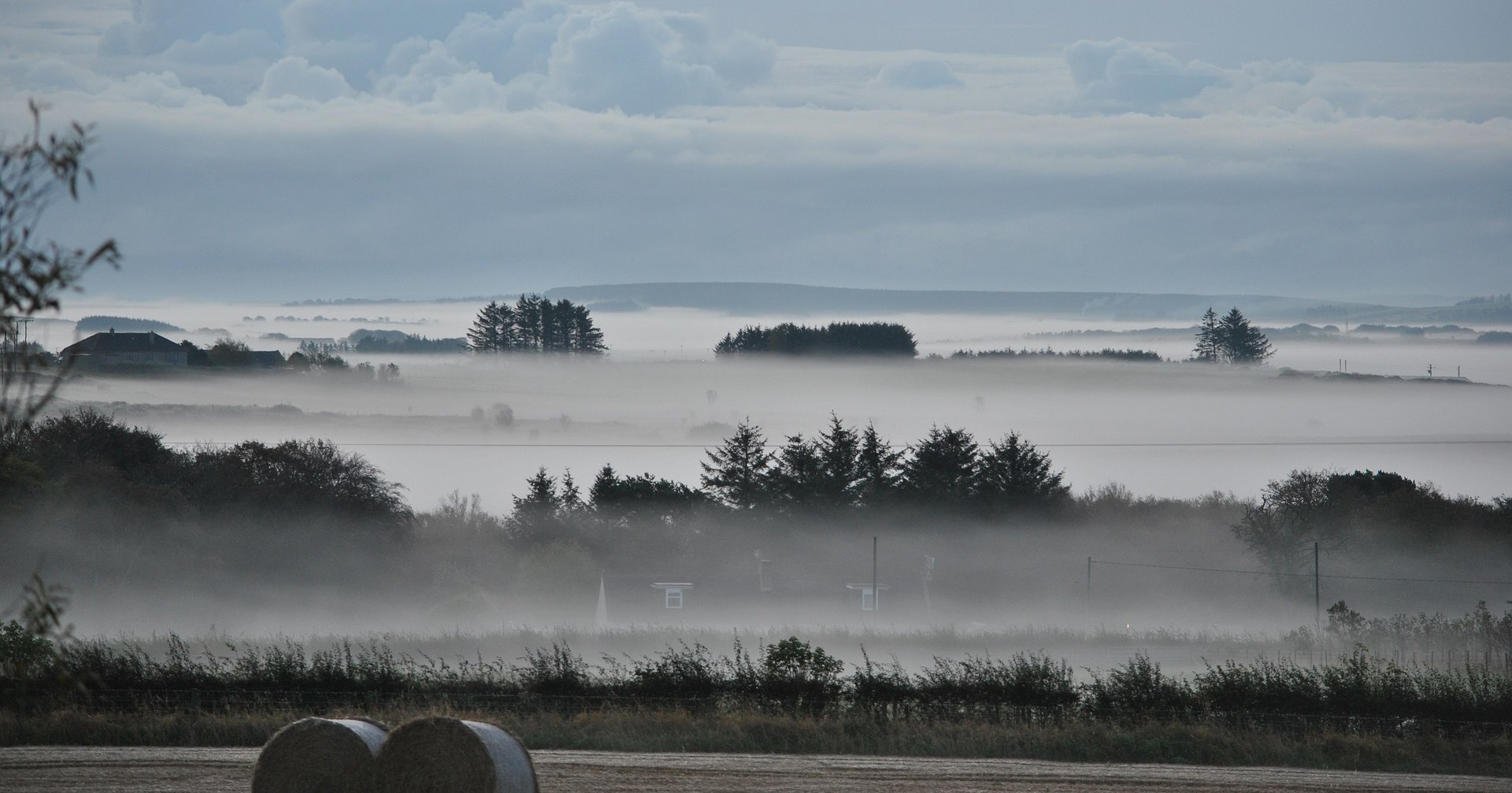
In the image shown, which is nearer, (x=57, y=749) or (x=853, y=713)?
(x=57, y=749)

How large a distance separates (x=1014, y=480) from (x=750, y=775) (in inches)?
2227

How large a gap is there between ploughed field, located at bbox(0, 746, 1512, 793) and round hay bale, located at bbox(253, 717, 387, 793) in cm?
98

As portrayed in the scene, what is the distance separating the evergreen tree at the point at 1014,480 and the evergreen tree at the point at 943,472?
2.49 ft

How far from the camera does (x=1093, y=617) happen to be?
70.4m

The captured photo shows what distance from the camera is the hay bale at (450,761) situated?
1523 cm

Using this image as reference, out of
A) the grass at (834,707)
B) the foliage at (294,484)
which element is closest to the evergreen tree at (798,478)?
the foliage at (294,484)

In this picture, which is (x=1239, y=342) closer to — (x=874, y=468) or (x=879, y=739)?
(x=874, y=468)

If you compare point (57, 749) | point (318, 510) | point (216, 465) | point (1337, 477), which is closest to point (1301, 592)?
point (1337, 477)

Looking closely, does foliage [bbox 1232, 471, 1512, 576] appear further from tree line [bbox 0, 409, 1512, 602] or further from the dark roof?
the dark roof

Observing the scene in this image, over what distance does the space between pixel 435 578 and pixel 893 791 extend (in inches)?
2308

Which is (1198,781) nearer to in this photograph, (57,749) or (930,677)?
(930,677)

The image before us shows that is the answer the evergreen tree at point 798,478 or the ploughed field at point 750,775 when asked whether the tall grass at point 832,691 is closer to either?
the ploughed field at point 750,775

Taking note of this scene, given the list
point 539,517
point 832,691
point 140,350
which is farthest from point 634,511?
point 832,691

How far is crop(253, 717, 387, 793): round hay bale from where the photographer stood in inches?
614
